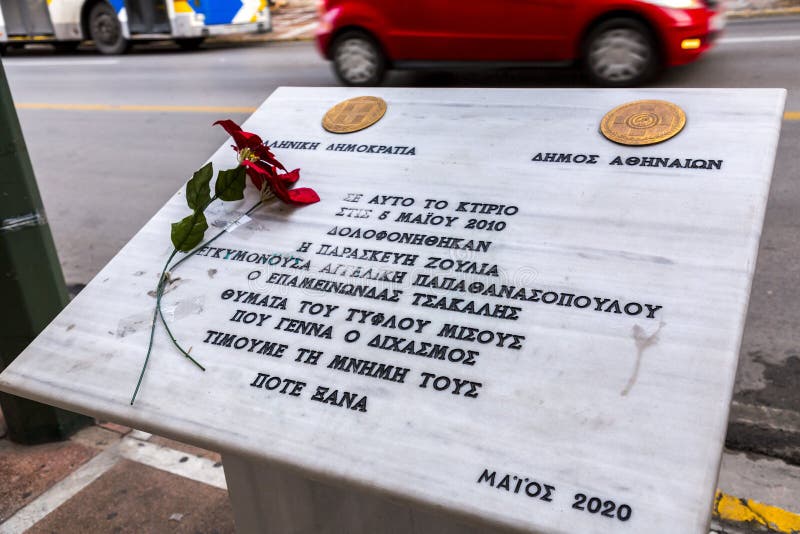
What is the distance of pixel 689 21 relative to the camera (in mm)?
6156

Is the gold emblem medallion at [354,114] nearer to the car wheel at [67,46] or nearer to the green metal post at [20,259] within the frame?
the green metal post at [20,259]

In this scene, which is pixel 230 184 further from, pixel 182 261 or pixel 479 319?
pixel 479 319

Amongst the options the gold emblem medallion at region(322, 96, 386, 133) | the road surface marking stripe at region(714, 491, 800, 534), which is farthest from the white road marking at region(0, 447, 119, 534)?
the road surface marking stripe at region(714, 491, 800, 534)

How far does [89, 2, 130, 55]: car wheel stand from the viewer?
13102mm

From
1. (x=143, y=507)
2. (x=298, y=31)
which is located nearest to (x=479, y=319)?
(x=143, y=507)

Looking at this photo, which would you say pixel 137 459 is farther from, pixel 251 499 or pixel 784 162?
pixel 784 162

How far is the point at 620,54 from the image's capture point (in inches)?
253

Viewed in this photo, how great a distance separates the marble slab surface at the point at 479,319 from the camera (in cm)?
132

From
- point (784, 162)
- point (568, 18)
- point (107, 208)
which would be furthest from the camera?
point (568, 18)

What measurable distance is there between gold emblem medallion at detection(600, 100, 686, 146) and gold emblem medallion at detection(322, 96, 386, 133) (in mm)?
709

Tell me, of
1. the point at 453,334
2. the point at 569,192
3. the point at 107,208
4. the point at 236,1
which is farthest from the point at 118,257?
the point at 236,1

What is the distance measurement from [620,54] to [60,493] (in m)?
5.60

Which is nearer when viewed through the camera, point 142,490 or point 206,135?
point 142,490

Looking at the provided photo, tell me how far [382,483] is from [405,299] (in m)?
0.48
